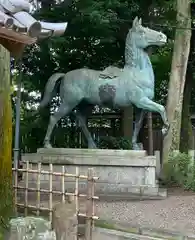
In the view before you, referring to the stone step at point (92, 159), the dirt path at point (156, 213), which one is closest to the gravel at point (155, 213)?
the dirt path at point (156, 213)

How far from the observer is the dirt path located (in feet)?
22.7

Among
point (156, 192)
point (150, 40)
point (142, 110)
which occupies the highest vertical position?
point (150, 40)

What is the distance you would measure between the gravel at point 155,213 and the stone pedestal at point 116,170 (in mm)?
618

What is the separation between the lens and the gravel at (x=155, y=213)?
6.86m

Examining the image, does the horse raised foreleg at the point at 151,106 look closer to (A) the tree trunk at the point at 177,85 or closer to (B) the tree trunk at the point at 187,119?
→ (A) the tree trunk at the point at 177,85

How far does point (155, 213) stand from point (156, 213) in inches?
0.7

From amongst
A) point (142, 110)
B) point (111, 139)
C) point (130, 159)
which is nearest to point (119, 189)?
point (130, 159)

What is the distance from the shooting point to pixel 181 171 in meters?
11.5

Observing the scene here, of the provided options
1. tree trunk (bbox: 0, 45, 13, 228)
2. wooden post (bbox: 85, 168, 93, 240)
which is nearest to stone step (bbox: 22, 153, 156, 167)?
wooden post (bbox: 85, 168, 93, 240)

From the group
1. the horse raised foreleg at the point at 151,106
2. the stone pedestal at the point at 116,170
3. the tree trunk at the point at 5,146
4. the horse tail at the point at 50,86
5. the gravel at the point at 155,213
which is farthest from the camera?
the horse tail at the point at 50,86

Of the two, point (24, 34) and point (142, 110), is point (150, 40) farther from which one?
point (24, 34)

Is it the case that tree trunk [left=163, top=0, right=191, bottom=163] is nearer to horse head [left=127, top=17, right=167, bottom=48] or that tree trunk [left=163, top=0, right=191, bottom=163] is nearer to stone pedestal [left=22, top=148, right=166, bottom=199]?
horse head [left=127, top=17, right=167, bottom=48]

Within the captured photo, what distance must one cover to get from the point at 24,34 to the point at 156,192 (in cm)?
580

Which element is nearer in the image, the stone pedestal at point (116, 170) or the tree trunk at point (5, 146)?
the tree trunk at point (5, 146)
